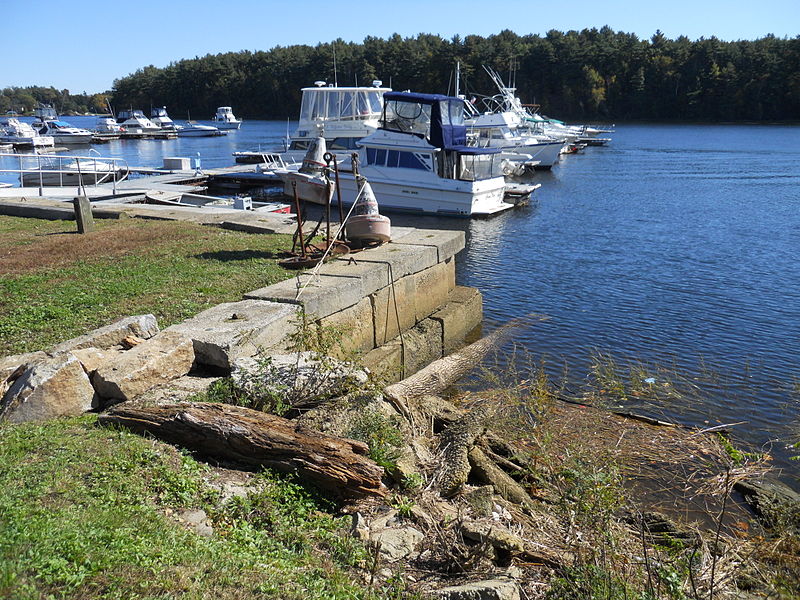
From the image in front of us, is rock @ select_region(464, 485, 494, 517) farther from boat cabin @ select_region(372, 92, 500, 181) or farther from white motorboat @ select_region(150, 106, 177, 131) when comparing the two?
white motorboat @ select_region(150, 106, 177, 131)

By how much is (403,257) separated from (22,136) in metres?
62.4

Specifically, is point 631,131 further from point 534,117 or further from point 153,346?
point 153,346

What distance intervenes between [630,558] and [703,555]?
1.85 feet

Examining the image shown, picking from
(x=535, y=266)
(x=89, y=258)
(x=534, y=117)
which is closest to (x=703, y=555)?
(x=89, y=258)

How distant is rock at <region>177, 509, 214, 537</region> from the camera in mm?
3887

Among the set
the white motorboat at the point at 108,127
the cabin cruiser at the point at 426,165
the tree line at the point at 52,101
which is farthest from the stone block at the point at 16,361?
the tree line at the point at 52,101

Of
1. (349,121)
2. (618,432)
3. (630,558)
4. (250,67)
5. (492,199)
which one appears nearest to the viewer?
(630,558)

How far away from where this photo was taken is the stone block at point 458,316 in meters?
10.6

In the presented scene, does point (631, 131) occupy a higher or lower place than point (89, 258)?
higher

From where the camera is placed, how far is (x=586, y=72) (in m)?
86.6

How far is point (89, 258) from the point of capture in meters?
9.62

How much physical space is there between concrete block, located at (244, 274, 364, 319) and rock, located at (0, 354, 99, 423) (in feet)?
7.78

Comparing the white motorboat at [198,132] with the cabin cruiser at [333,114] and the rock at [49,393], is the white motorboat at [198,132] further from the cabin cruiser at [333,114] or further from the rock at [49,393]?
the rock at [49,393]

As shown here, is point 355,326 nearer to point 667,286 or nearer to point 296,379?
point 296,379
